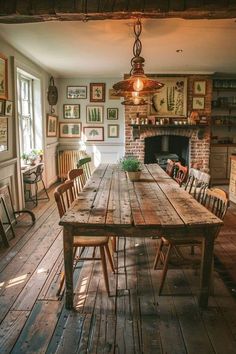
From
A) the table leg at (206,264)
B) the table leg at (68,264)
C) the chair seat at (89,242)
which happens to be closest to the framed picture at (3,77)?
the chair seat at (89,242)

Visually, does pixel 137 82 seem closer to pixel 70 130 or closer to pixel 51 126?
pixel 51 126

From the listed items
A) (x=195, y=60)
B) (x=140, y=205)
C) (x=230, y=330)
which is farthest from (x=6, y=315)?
(x=195, y=60)

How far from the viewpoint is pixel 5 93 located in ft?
13.2

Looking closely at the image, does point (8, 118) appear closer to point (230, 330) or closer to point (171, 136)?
point (230, 330)

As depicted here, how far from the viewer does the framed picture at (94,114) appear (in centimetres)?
730

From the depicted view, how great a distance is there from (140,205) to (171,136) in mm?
5243

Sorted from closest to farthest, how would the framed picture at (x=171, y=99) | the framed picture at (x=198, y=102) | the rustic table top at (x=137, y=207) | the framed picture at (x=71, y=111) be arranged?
the rustic table top at (x=137, y=207)
the framed picture at (x=171, y=99)
the framed picture at (x=198, y=102)
the framed picture at (x=71, y=111)

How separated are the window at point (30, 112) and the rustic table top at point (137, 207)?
282cm

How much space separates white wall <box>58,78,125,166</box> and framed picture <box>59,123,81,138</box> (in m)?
0.08

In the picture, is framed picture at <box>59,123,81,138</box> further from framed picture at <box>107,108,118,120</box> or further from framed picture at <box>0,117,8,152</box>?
framed picture at <box>0,117,8,152</box>

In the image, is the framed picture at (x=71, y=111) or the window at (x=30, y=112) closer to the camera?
the window at (x=30, y=112)

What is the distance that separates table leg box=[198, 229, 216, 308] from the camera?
2.03m

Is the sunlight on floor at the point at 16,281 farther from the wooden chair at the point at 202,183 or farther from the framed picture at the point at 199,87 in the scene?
the framed picture at the point at 199,87

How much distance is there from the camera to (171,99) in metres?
6.75
